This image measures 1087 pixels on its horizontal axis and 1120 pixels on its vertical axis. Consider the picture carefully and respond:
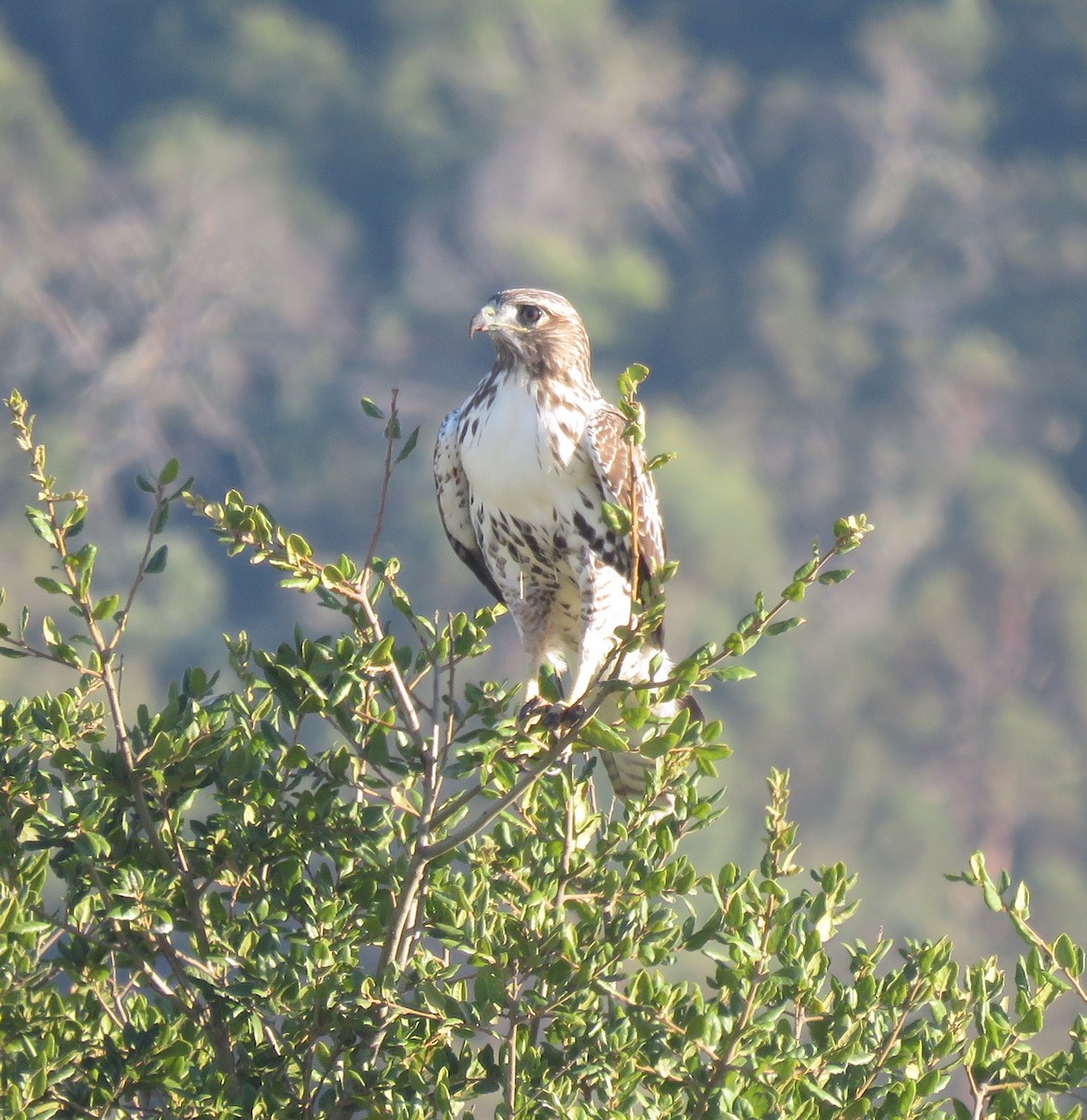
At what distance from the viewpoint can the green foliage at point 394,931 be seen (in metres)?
3.07

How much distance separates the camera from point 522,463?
4703 millimetres

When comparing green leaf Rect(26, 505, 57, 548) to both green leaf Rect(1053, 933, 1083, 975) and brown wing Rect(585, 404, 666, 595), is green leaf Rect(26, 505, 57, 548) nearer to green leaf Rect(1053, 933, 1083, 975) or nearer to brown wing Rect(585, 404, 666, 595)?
brown wing Rect(585, 404, 666, 595)

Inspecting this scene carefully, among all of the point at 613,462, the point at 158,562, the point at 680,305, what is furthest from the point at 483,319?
the point at 680,305

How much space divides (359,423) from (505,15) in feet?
39.5

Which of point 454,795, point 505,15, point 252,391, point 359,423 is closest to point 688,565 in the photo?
point 359,423

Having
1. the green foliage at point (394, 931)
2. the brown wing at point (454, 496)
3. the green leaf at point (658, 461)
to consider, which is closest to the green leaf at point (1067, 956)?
the green foliage at point (394, 931)

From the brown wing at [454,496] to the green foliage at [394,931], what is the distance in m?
1.54

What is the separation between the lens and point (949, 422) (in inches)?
1235

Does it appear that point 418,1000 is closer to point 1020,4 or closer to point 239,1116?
point 239,1116

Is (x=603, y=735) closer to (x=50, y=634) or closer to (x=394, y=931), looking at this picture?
(x=394, y=931)

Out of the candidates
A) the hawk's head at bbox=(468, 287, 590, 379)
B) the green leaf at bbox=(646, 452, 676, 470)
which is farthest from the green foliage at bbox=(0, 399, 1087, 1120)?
the hawk's head at bbox=(468, 287, 590, 379)

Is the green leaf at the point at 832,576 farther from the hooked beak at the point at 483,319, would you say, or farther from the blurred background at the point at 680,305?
the blurred background at the point at 680,305

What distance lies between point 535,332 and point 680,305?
89.6 feet

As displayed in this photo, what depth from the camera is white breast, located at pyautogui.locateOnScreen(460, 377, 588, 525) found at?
4684mm
